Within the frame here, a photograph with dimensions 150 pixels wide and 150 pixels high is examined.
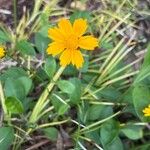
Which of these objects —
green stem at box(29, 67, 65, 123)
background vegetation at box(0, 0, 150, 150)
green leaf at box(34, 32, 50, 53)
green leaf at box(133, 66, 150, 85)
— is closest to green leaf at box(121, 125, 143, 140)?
background vegetation at box(0, 0, 150, 150)

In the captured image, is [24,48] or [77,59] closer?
[77,59]


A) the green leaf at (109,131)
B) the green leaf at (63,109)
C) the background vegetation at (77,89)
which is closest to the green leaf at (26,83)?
the background vegetation at (77,89)

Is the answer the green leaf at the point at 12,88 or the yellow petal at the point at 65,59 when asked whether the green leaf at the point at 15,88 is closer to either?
the green leaf at the point at 12,88

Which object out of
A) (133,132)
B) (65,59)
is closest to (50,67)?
(65,59)

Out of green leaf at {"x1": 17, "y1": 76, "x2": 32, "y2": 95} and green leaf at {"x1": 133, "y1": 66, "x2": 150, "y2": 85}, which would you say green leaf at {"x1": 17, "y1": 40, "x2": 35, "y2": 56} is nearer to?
green leaf at {"x1": 17, "y1": 76, "x2": 32, "y2": 95}

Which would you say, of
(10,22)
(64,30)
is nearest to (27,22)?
(10,22)

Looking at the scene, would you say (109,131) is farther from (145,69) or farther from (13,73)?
(13,73)
